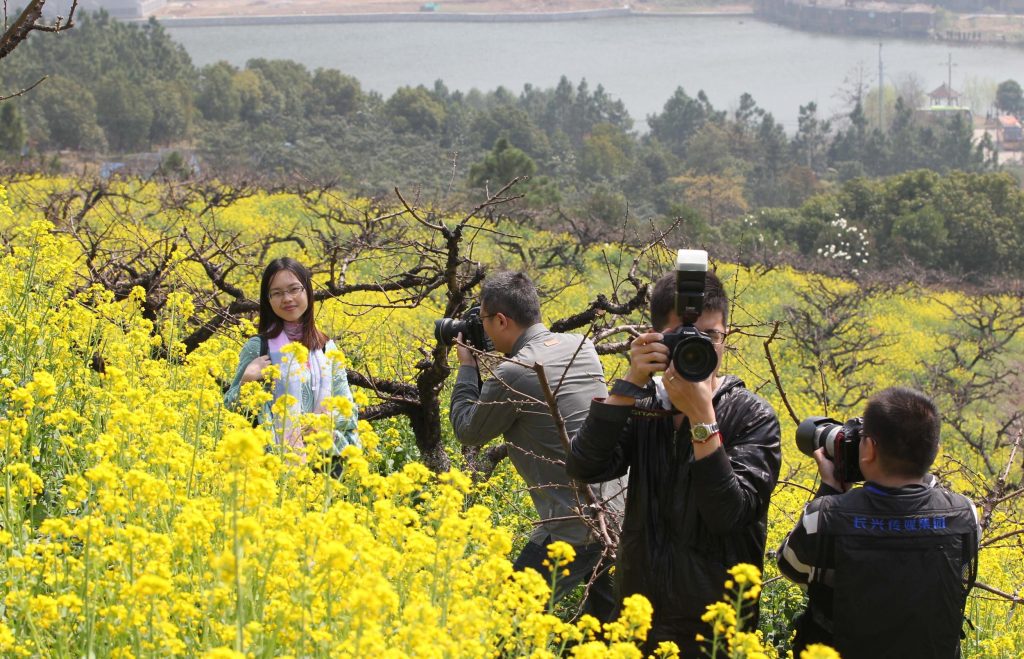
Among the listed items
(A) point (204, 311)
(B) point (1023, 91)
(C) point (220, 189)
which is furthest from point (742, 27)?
(A) point (204, 311)

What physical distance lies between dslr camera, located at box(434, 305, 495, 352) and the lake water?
4740 inches

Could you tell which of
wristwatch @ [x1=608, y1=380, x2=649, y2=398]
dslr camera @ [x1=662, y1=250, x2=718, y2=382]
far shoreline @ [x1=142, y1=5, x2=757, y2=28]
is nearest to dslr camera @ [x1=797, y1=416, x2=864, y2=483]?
dslr camera @ [x1=662, y1=250, x2=718, y2=382]

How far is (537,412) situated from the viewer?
14.1ft

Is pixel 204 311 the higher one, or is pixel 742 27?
pixel 742 27

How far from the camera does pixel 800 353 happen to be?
1697cm

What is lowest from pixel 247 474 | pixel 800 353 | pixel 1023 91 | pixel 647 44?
pixel 800 353

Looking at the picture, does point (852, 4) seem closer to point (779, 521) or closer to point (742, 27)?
point (742, 27)

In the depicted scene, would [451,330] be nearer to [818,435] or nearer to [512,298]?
[512,298]

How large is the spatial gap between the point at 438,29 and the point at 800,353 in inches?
6105

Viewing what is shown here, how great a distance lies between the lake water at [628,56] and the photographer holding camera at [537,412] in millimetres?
120627

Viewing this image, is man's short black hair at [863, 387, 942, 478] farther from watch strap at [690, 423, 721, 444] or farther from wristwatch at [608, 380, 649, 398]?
wristwatch at [608, 380, 649, 398]

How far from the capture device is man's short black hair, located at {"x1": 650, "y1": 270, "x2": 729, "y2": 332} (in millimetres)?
Answer: 3389

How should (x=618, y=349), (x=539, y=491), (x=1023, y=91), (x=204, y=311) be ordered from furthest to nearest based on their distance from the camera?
(x=1023, y=91) → (x=204, y=311) → (x=618, y=349) → (x=539, y=491)

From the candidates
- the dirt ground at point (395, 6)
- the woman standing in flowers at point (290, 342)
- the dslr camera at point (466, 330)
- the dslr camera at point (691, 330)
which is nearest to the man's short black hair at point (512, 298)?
the dslr camera at point (466, 330)
